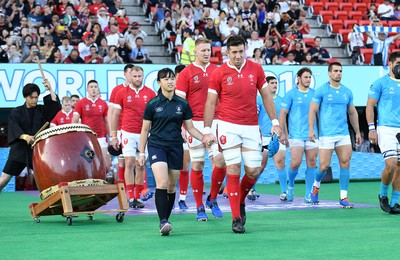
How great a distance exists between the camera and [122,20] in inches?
966

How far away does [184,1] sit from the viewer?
83.9ft

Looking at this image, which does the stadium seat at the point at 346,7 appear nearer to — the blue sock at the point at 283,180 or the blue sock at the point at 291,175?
the blue sock at the point at 283,180

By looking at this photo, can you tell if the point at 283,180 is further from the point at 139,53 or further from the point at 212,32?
the point at 212,32

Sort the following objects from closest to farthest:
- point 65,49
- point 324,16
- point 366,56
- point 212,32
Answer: point 65,49 < point 212,32 < point 366,56 < point 324,16

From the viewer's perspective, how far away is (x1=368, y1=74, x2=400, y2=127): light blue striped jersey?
1178 cm

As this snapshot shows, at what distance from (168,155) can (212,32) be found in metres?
14.8

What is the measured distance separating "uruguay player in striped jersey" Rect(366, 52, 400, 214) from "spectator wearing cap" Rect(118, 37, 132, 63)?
11572mm

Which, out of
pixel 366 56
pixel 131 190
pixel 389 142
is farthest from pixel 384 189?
pixel 366 56

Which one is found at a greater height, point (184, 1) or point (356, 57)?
point (184, 1)

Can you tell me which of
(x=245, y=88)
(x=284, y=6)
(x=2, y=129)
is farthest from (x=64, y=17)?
(x=245, y=88)

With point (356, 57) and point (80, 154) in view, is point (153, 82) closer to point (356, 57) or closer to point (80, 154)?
point (356, 57)

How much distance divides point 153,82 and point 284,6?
26.2ft

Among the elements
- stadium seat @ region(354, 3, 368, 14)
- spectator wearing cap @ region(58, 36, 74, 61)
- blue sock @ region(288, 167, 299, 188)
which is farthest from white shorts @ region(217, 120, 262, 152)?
stadium seat @ region(354, 3, 368, 14)

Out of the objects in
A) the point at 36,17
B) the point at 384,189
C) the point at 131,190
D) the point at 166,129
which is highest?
the point at 36,17
